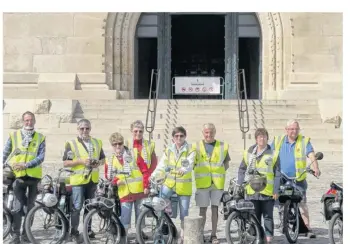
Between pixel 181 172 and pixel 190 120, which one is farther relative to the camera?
pixel 190 120

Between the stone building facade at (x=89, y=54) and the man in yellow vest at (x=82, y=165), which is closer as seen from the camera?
the man in yellow vest at (x=82, y=165)

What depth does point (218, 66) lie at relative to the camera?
27.4 meters

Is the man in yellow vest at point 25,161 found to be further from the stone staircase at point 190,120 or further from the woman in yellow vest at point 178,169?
the stone staircase at point 190,120

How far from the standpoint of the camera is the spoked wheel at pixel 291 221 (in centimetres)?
1035

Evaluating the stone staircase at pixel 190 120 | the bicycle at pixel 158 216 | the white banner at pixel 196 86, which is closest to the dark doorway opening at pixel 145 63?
the white banner at pixel 196 86

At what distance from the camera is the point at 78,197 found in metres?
10.3

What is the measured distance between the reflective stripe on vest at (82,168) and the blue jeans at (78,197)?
0.22 feet

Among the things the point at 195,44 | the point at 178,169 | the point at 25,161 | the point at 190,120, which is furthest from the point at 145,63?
the point at 178,169

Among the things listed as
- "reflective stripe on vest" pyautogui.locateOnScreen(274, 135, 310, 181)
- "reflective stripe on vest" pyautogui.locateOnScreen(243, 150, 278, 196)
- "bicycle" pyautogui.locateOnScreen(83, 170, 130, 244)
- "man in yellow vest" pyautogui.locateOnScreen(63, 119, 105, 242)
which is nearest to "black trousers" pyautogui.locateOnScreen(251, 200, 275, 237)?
"reflective stripe on vest" pyautogui.locateOnScreen(243, 150, 278, 196)

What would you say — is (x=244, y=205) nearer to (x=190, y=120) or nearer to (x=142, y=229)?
(x=142, y=229)

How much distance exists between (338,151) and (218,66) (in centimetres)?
969

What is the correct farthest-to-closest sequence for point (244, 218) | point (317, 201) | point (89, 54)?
point (89, 54) < point (317, 201) < point (244, 218)

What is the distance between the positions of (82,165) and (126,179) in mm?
631
